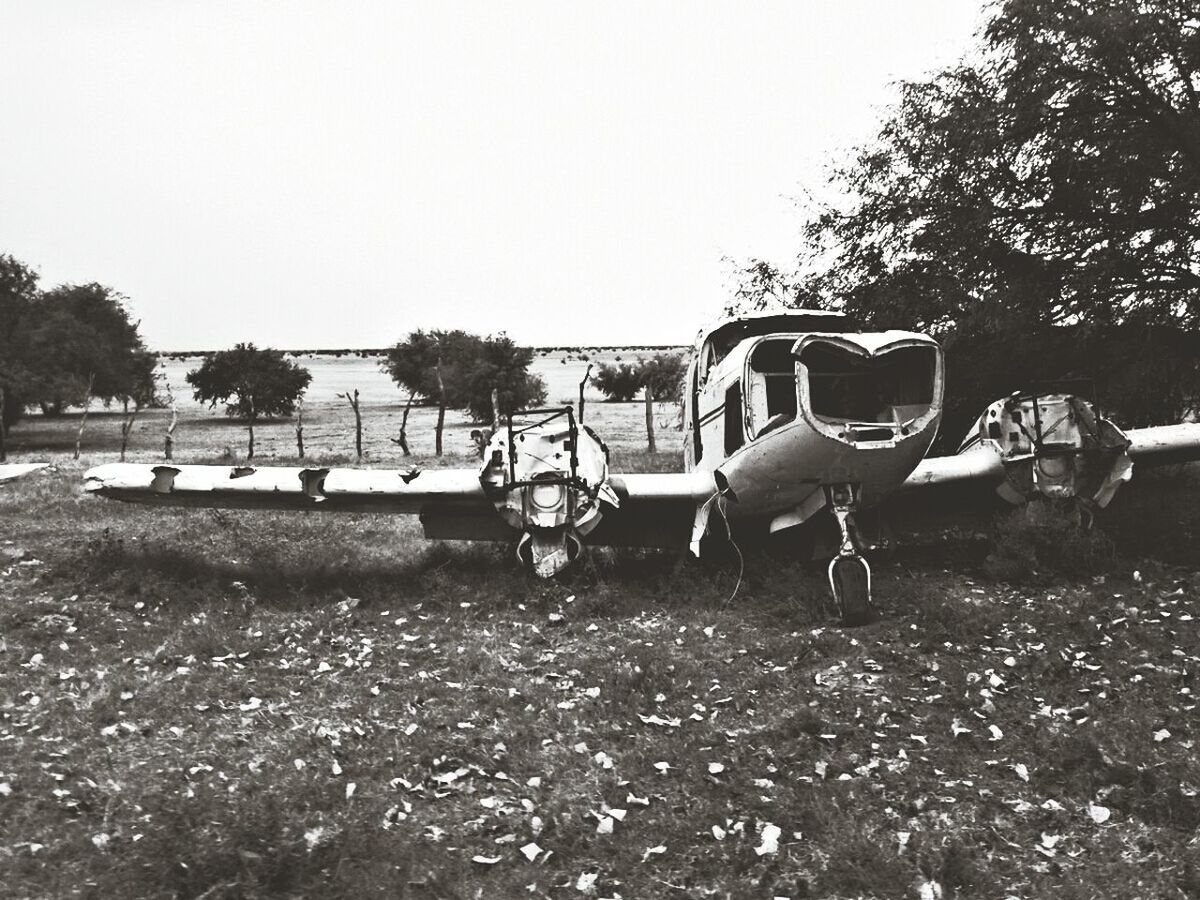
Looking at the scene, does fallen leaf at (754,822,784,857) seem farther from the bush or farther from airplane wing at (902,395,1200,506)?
the bush

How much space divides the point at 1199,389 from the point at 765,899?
434 inches

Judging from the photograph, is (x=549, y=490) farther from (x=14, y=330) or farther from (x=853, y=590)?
(x=14, y=330)

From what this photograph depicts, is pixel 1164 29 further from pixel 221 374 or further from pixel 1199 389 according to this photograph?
pixel 221 374

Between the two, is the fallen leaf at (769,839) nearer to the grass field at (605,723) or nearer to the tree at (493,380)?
the grass field at (605,723)

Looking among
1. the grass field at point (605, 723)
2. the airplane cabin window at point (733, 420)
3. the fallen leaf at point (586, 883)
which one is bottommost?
the fallen leaf at point (586, 883)

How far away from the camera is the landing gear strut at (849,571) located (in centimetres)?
873

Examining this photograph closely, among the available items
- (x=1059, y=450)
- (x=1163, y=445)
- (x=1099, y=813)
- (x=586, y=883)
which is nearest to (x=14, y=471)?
(x=586, y=883)

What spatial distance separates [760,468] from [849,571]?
135 cm

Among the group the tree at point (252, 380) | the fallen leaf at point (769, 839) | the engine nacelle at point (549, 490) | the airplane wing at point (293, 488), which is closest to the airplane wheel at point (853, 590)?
the engine nacelle at point (549, 490)

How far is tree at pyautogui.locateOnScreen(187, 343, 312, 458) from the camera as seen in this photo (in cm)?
4653

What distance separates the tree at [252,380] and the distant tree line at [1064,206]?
3889cm

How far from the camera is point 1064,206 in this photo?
41.2 feet

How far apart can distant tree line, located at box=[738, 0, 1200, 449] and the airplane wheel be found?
5083mm

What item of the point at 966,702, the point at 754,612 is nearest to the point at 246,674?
the point at 754,612
